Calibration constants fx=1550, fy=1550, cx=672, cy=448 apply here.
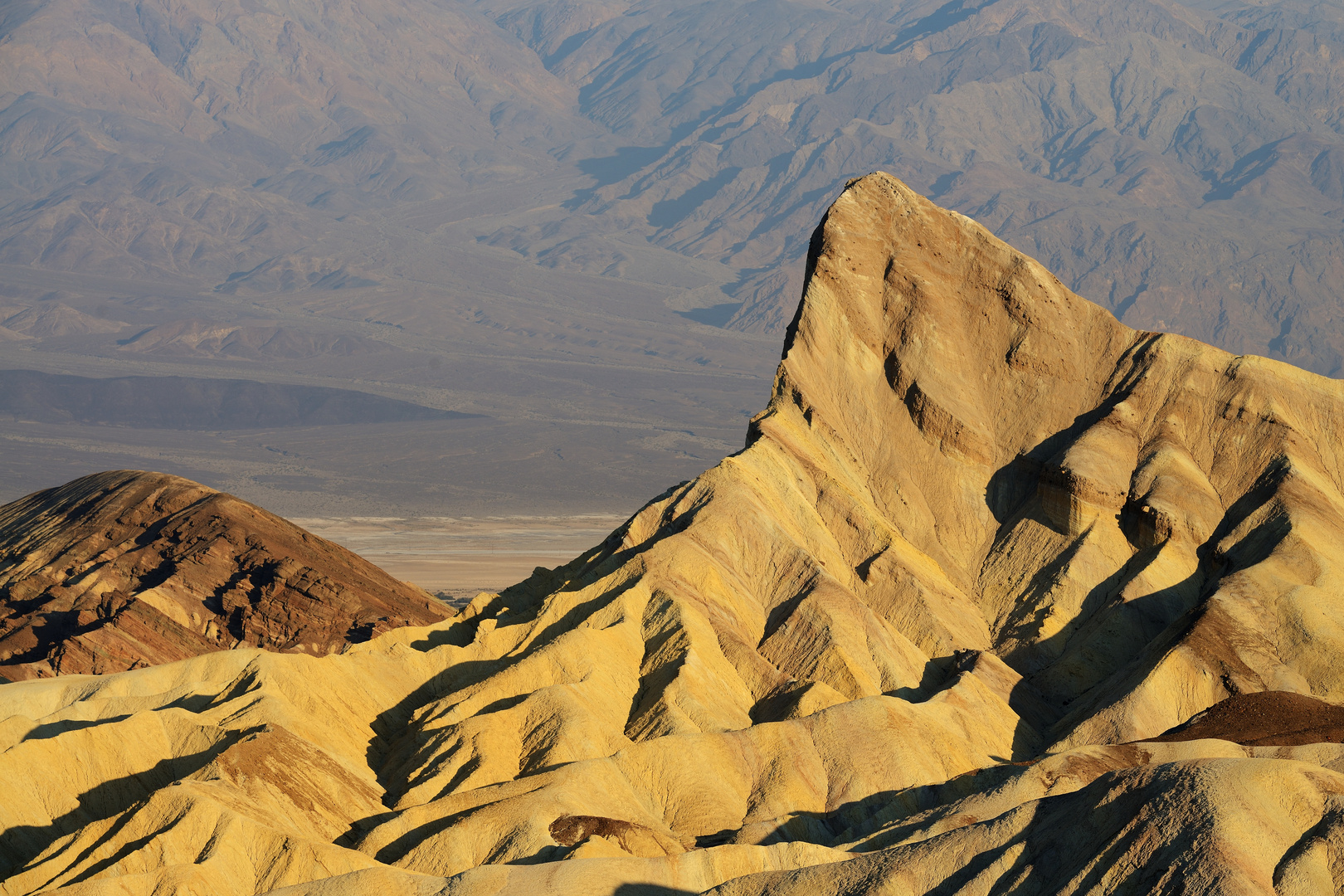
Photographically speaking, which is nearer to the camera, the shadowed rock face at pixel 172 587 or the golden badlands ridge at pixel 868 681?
the golden badlands ridge at pixel 868 681

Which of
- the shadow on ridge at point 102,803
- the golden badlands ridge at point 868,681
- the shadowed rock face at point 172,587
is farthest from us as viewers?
the shadowed rock face at point 172,587

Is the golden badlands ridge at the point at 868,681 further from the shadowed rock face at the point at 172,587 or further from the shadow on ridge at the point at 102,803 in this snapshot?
the shadowed rock face at the point at 172,587

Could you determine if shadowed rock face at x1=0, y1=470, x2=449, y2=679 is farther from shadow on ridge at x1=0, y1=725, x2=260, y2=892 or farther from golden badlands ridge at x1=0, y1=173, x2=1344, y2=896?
shadow on ridge at x1=0, y1=725, x2=260, y2=892

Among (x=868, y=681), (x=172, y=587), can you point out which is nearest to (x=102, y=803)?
(x=868, y=681)

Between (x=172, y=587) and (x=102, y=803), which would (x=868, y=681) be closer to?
(x=102, y=803)

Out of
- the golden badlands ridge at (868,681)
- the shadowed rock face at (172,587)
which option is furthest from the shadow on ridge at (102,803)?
the shadowed rock face at (172,587)
